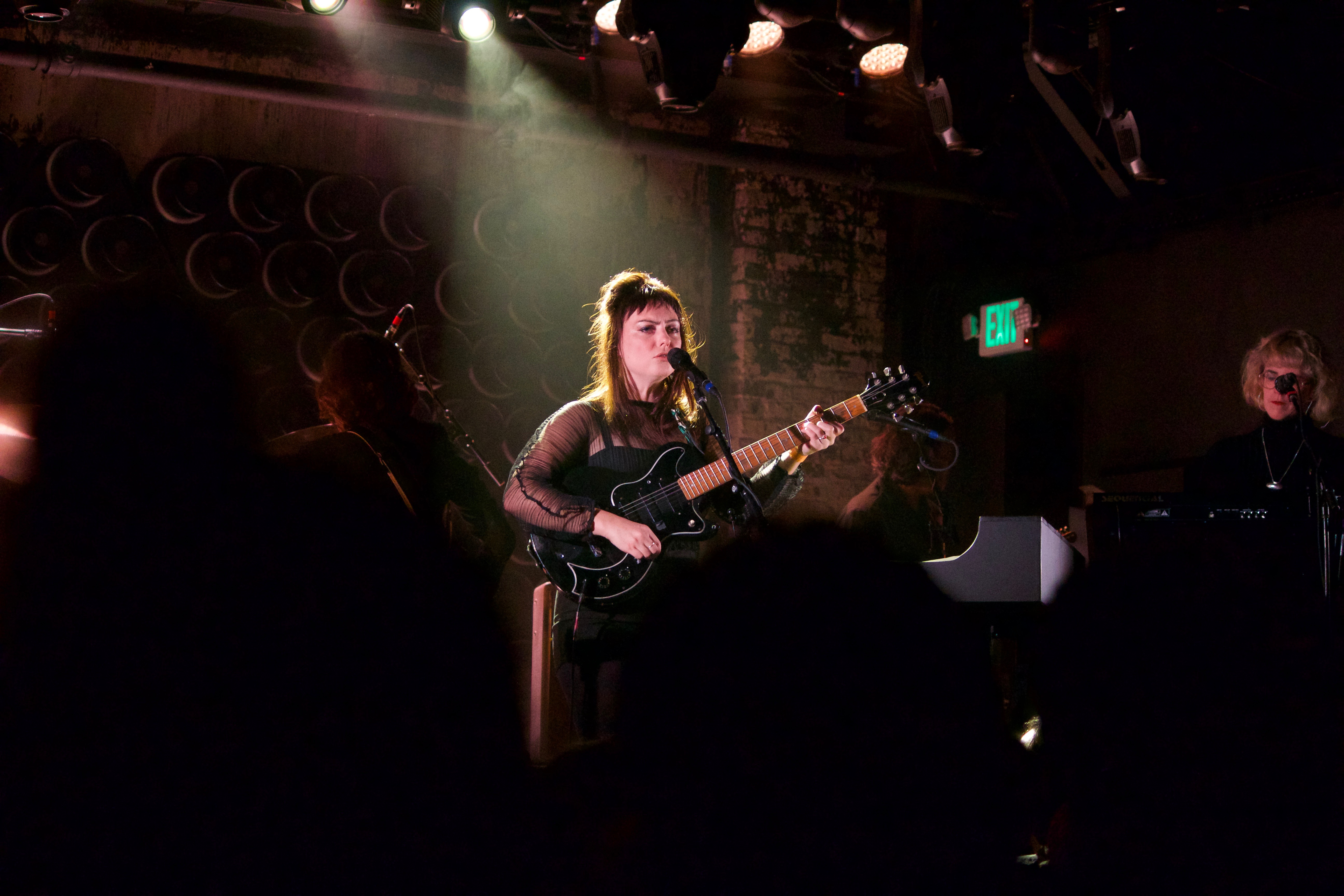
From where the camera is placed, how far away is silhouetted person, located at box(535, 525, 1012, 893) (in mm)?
1714

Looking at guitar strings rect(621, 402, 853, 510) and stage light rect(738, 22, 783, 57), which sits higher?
stage light rect(738, 22, 783, 57)

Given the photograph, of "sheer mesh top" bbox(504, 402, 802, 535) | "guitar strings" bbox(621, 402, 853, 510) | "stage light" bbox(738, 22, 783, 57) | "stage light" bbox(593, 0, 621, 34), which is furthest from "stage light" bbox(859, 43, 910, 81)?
"guitar strings" bbox(621, 402, 853, 510)

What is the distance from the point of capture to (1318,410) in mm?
3266

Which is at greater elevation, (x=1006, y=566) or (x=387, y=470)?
(x=387, y=470)

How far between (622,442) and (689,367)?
34cm

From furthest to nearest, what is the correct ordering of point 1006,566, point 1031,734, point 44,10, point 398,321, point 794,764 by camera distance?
point 398,321 < point 44,10 < point 1031,734 < point 1006,566 < point 794,764

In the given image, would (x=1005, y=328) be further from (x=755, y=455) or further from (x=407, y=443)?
(x=407, y=443)

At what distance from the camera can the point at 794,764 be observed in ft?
5.67

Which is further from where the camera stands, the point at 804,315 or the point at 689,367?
the point at 804,315

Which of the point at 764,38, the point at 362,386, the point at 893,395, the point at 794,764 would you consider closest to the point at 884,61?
the point at 764,38

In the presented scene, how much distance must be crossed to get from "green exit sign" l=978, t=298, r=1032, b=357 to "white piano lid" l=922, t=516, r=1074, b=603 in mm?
3703

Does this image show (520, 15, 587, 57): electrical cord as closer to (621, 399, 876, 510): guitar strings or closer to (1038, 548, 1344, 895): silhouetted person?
(621, 399, 876, 510): guitar strings

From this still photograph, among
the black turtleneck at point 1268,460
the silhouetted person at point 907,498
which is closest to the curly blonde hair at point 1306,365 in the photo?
the black turtleneck at point 1268,460

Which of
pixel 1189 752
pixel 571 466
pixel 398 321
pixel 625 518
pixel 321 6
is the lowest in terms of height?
pixel 1189 752
